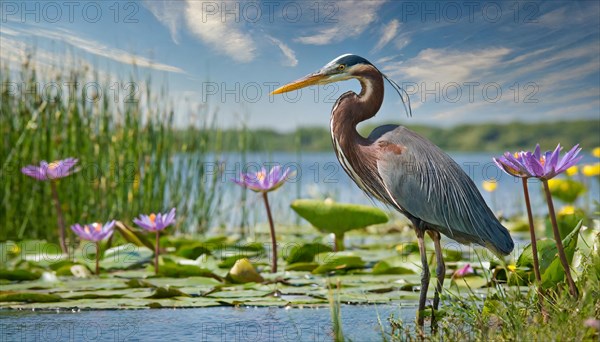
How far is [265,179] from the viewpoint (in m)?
3.35

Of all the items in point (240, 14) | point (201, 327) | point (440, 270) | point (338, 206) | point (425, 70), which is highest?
point (240, 14)

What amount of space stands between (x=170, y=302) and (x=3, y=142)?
2720 mm

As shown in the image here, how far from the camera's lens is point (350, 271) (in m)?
3.51

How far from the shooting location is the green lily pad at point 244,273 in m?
3.15

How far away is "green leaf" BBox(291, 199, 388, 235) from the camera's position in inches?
146

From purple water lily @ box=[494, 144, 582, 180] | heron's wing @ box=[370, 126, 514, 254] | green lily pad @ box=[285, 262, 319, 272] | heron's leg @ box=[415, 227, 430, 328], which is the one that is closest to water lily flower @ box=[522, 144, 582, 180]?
purple water lily @ box=[494, 144, 582, 180]

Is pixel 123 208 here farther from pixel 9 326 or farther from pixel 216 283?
pixel 9 326

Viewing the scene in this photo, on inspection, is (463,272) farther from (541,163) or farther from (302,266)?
(541,163)

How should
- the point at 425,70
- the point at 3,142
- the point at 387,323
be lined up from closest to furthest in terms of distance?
the point at 387,323 < the point at 425,70 < the point at 3,142

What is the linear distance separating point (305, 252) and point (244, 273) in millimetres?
642

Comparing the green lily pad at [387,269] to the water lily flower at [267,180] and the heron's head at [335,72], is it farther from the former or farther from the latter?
the heron's head at [335,72]

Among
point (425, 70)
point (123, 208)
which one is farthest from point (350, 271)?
point (123, 208)

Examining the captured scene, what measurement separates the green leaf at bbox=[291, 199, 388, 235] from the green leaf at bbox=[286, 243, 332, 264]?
0.11 meters

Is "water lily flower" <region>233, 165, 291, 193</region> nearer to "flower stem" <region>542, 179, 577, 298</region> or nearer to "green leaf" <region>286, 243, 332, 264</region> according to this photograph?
"green leaf" <region>286, 243, 332, 264</region>
